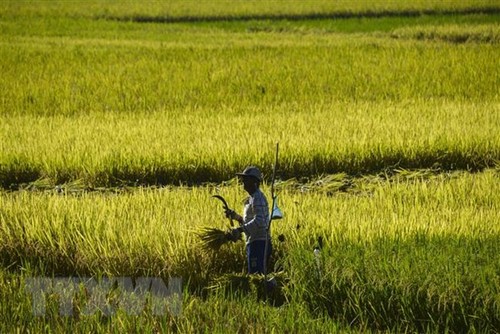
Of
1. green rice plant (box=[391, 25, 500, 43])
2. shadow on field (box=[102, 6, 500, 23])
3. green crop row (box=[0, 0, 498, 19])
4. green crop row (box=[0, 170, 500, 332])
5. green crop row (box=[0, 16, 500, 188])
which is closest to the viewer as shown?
green crop row (box=[0, 170, 500, 332])

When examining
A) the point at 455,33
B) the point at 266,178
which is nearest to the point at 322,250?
the point at 266,178

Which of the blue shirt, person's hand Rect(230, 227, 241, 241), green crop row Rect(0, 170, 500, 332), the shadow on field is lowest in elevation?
green crop row Rect(0, 170, 500, 332)

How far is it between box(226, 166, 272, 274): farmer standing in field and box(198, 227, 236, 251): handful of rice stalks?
0.30 feet

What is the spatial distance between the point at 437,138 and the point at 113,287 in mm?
4793

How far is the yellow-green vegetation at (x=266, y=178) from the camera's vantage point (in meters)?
4.62

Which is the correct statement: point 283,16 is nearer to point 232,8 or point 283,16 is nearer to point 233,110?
point 232,8

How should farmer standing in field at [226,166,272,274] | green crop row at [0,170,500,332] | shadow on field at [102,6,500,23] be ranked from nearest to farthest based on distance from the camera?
green crop row at [0,170,500,332], farmer standing in field at [226,166,272,274], shadow on field at [102,6,500,23]

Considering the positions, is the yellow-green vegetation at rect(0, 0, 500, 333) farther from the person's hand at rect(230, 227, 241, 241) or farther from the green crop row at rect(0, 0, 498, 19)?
the green crop row at rect(0, 0, 498, 19)

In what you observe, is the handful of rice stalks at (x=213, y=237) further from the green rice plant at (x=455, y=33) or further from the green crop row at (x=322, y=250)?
the green rice plant at (x=455, y=33)

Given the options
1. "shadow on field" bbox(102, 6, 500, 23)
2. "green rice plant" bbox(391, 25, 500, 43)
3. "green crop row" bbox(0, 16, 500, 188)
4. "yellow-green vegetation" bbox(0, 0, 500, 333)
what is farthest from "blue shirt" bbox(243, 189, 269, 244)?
"shadow on field" bbox(102, 6, 500, 23)

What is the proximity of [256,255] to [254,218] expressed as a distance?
0.86 feet

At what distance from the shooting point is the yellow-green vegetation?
462cm

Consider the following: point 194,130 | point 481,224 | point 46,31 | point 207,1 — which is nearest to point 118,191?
point 194,130

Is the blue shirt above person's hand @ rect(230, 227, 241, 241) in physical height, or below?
above
